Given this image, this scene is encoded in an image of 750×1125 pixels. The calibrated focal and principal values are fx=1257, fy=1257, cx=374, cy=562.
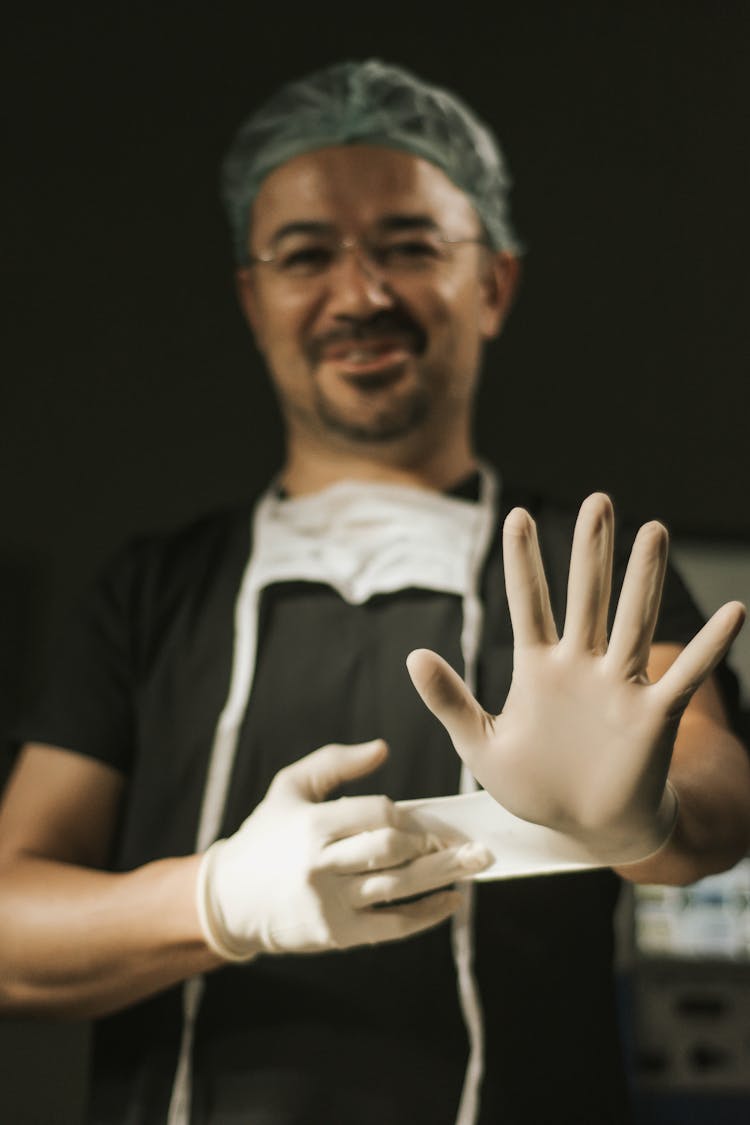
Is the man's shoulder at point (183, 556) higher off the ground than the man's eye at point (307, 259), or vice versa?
the man's eye at point (307, 259)

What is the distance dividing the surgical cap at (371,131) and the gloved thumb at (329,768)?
57 cm

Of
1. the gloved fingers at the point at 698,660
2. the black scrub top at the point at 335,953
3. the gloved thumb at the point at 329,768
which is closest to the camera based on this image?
the gloved fingers at the point at 698,660

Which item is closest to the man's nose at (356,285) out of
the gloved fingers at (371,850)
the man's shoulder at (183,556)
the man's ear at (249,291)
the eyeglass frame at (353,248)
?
the eyeglass frame at (353,248)

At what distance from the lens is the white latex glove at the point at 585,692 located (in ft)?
2.25

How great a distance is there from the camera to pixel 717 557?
5.37 feet

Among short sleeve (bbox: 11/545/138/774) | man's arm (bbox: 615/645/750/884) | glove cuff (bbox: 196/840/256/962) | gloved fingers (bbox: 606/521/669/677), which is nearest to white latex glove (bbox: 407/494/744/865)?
gloved fingers (bbox: 606/521/669/677)

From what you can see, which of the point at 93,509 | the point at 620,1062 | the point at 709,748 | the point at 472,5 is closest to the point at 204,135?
the point at 472,5

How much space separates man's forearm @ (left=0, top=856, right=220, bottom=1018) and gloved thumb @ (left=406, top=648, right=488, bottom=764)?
0.81ft

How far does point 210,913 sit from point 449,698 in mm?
252

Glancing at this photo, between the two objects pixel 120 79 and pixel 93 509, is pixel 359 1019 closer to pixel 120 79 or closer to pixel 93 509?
pixel 93 509

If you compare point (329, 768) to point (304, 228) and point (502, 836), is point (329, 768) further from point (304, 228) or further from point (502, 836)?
point (304, 228)

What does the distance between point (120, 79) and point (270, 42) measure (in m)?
0.20

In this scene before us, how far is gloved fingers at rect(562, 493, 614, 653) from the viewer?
68 centimetres

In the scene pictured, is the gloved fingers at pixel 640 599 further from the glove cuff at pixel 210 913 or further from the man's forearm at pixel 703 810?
the glove cuff at pixel 210 913
